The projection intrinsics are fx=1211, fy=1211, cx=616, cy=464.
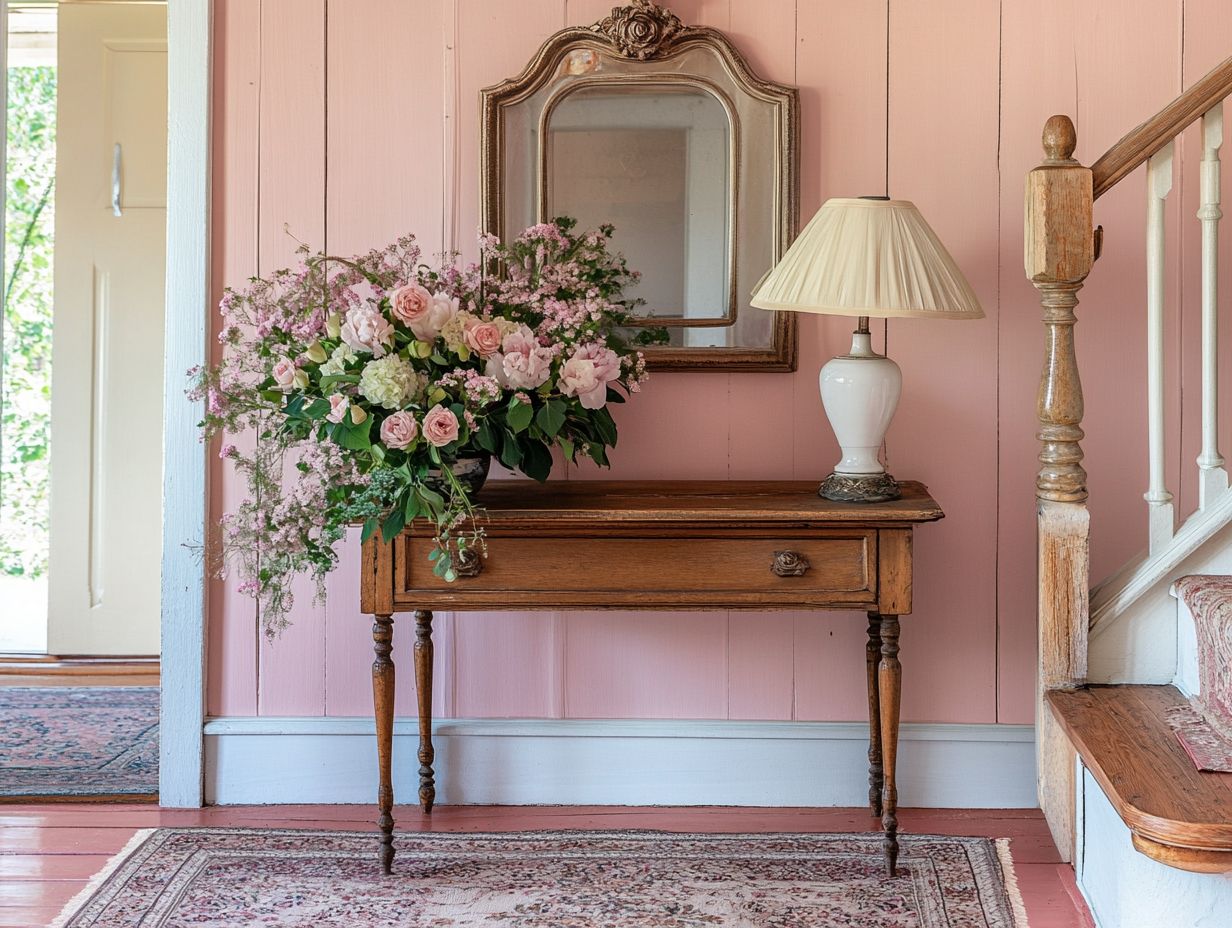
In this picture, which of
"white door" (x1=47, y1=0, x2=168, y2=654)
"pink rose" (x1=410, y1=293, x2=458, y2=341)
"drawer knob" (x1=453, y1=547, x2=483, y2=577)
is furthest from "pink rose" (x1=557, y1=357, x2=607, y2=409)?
"white door" (x1=47, y1=0, x2=168, y2=654)

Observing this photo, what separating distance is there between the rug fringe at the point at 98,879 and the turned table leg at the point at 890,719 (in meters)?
1.51

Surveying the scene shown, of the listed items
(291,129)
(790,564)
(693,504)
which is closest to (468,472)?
(693,504)

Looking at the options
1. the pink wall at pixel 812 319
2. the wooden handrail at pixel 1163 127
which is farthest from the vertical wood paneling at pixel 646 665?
the wooden handrail at pixel 1163 127

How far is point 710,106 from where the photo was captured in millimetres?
2650

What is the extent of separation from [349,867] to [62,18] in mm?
3094

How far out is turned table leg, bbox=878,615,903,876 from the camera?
90.2 inches

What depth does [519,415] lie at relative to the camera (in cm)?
217

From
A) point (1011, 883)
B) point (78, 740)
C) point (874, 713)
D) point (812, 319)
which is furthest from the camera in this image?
point (78, 740)

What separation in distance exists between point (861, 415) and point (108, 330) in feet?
9.15

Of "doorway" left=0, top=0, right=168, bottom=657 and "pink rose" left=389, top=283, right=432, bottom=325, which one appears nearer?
"pink rose" left=389, top=283, right=432, bottom=325

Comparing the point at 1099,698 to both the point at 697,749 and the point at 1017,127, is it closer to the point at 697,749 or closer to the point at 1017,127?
the point at 697,749

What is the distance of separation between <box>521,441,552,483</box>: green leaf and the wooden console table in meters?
0.06

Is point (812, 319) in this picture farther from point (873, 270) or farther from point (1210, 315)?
point (1210, 315)

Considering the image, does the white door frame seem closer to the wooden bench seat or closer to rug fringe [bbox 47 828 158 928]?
rug fringe [bbox 47 828 158 928]
